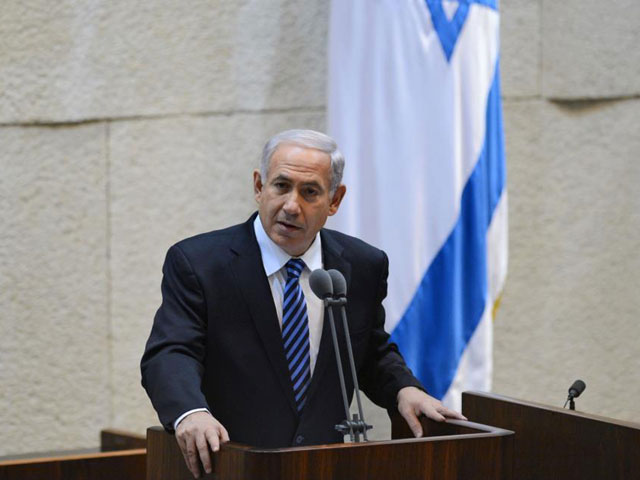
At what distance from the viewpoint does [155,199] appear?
15.1 feet

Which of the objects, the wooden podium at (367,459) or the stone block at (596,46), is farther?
the stone block at (596,46)

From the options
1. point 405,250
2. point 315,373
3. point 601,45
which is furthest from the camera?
point 601,45

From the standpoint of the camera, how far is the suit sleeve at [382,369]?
2889 millimetres

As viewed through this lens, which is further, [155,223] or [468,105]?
[155,223]

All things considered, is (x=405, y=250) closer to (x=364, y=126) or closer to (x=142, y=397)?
(x=364, y=126)

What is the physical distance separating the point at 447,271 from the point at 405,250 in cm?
18

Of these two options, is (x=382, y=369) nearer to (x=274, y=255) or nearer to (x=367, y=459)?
(x=274, y=255)

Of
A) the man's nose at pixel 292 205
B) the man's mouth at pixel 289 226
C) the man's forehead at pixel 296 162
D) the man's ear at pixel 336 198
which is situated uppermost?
the man's forehead at pixel 296 162

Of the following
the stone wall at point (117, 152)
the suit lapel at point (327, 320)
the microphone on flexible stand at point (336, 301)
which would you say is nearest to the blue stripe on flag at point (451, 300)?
the stone wall at point (117, 152)

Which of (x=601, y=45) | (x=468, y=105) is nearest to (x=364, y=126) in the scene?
(x=468, y=105)

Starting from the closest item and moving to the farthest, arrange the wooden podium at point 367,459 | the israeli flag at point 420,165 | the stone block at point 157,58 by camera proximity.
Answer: the wooden podium at point 367,459, the israeli flag at point 420,165, the stone block at point 157,58

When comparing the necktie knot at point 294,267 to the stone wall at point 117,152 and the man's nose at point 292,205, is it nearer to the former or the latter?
the man's nose at point 292,205

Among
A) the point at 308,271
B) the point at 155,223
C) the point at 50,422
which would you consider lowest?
the point at 50,422

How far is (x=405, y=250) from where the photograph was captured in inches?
157
